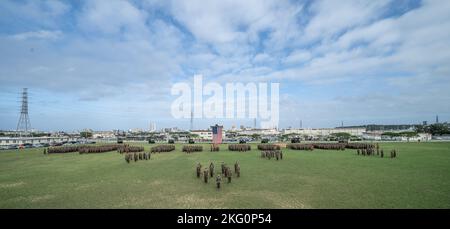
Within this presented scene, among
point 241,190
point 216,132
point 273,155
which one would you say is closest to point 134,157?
point 273,155

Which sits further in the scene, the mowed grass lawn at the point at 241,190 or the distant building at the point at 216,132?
the distant building at the point at 216,132

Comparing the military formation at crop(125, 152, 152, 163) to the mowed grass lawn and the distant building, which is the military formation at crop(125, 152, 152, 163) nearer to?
the mowed grass lawn

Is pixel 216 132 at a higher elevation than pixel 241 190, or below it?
higher

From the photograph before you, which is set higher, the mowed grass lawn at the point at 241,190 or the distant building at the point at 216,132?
the distant building at the point at 216,132

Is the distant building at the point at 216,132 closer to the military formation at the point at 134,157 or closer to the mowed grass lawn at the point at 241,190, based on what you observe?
the military formation at the point at 134,157

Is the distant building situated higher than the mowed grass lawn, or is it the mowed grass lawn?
the distant building

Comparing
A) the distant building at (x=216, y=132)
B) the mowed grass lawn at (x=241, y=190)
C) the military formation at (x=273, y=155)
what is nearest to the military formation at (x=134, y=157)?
the mowed grass lawn at (x=241, y=190)

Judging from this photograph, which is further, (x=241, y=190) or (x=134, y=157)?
(x=134, y=157)

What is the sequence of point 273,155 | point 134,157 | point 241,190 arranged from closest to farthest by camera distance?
point 241,190, point 134,157, point 273,155

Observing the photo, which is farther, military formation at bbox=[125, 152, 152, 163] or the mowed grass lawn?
military formation at bbox=[125, 152, 152, 163]

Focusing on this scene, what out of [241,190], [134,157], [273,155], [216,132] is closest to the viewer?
[241,190]

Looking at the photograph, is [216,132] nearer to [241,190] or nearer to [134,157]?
[134,157]

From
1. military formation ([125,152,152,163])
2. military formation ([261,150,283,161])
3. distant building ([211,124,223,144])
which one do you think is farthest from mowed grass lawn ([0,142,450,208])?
distant building ([211,124,223,144])
